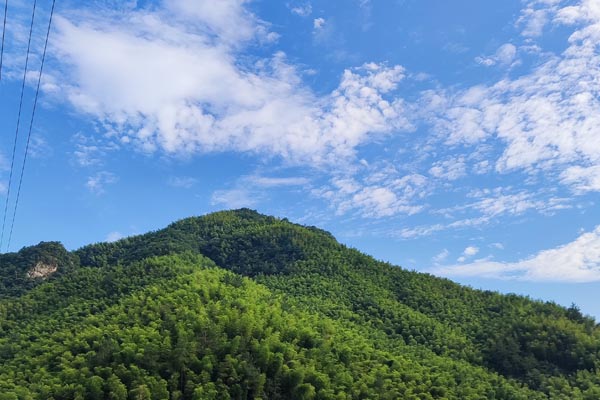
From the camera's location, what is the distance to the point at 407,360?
54.7 metres

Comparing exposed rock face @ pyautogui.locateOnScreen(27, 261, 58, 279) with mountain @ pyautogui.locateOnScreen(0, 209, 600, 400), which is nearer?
mountain @ pyautogui.locateOnScreen(0, 209, 600, 400)

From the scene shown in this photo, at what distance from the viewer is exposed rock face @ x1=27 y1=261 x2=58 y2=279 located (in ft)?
385

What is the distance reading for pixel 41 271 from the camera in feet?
392

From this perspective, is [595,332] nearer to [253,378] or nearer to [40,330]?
[253,378]

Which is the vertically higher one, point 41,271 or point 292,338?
point 41,271

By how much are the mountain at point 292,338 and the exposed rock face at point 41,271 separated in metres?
40.4

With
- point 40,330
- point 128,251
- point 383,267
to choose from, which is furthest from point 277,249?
point 40,330

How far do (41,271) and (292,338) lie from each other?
288 feet

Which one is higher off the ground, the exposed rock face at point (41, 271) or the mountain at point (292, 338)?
the exposed rock face at point (41, 271)

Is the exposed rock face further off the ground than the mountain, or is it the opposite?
the exposed rock face

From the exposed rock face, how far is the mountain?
133ft

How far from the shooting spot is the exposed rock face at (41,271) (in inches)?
4625

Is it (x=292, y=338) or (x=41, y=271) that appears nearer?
(x=292, y=338)

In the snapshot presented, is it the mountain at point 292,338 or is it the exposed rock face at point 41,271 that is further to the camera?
the exposed rock face at point 41,271
